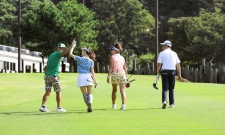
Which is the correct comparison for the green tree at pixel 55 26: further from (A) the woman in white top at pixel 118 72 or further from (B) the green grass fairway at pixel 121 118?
(A) the woman in white top at pixel 118 72

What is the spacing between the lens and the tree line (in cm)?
6869

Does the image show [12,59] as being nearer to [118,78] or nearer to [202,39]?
A: [202,39]

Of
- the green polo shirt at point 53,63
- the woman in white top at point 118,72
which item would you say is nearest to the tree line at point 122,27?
the woman in white top at point 118,72

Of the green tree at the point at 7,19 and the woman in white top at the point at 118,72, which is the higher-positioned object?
the green tree at the point at 7,19

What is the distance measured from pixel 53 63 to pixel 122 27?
64.8m

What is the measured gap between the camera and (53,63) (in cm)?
1928

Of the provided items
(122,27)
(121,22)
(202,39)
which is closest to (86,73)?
(202,39)

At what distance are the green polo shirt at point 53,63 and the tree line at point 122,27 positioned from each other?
157ft

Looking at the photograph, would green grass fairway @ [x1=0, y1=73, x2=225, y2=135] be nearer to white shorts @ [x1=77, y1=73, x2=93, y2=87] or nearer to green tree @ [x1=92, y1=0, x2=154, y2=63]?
white shorts @ [x1=77, y1=73, x2=93, y2=87]

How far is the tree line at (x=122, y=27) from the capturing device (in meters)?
68.7

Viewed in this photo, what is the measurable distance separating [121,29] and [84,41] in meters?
14.9

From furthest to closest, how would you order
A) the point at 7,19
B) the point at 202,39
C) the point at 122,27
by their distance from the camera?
1. the point at 7,19
2. the point at 122,27
3. the point at 202,39

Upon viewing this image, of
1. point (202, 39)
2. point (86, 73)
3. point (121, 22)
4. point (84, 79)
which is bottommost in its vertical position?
point (84, 79)

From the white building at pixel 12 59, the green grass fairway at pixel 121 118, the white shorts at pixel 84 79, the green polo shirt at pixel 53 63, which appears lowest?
the green grass fairway at pixel 121 118
